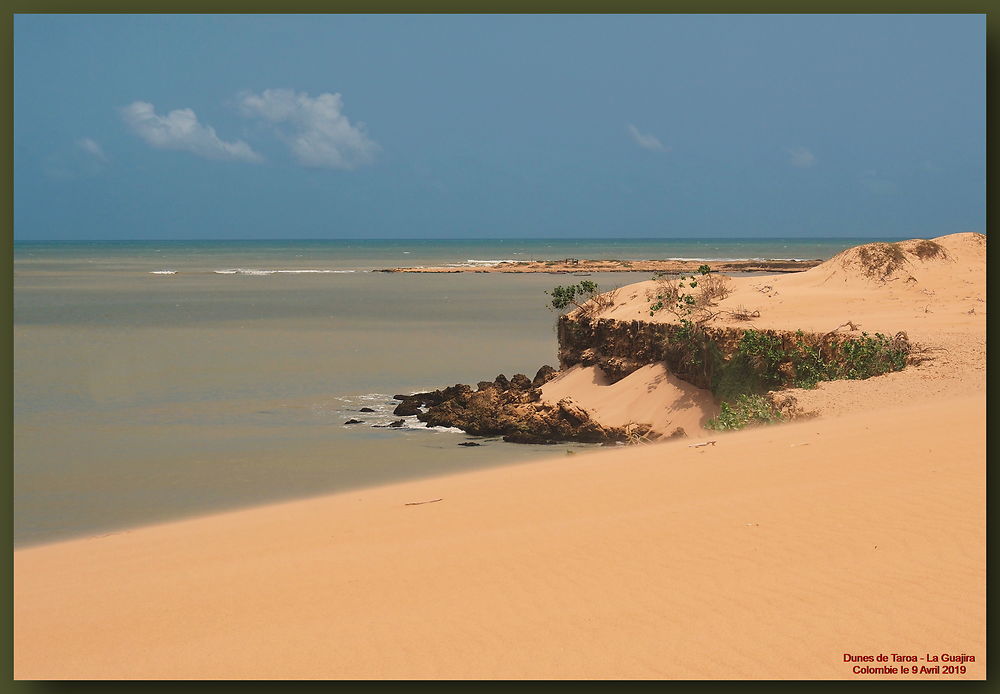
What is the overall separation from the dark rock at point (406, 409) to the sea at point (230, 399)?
0.46 meters

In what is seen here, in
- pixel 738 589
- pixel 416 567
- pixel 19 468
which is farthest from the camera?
pixel 19 468

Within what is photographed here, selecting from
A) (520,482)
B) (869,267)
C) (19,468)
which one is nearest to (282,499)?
(520,482)

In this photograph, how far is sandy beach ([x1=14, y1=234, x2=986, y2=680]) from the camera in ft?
19.8

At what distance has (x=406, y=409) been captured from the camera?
57.5 ft

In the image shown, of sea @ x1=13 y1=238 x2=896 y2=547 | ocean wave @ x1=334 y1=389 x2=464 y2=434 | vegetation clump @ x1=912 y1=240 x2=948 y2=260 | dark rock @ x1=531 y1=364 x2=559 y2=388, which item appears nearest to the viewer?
sea @ x1=13 y1=238 x2=896 y2=547

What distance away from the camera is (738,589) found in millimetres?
6836

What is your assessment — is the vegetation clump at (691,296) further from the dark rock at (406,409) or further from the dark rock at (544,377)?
the dark rock at (406,409)

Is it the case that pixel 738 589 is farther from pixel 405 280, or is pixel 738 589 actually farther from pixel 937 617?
pixel 405 280

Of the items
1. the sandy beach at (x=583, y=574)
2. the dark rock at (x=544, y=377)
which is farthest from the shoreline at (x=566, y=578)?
the dark rock at (x=544, y=377)

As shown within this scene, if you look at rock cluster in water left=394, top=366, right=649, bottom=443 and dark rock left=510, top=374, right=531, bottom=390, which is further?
dark rock left=510, top=374, right=531, bottom=390

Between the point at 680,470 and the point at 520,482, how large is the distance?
5.25 ft

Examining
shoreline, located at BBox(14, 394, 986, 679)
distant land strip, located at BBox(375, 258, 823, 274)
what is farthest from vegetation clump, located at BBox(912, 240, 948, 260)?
distant land strip, located at BBox(375, 258, 823, 274)

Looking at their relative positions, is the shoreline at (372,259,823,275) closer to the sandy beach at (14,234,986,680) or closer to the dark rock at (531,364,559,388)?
the dark rock at (531,364,559,388)

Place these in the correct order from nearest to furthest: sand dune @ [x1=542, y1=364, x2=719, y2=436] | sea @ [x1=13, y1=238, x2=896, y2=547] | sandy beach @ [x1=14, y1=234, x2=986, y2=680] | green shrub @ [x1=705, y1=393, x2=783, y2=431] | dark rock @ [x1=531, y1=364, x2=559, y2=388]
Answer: sandy beach @ [x1=14, y1=234, x2=986, y2=680], sea @ [x1=13, y1=238, x2=896, y2=547], green shrub @ [x1=705, y1=393, x2=783, y2=431], sand dune @ [x1=542, y1=364, x2=719, y2=436], dark rock @ [x1=531, y1=364, x2=559, y2=388]
